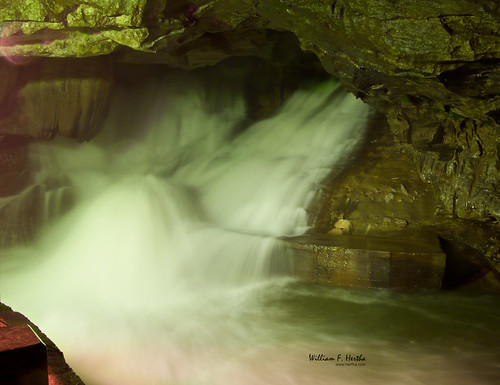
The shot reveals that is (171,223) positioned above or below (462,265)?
above

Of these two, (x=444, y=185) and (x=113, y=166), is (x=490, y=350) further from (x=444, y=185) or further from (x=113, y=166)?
(x=113, y=166)

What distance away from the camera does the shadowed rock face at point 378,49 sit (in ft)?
14.0

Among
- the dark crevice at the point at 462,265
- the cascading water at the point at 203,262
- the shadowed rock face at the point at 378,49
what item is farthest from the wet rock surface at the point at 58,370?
the dark crevice at the point at 462,265

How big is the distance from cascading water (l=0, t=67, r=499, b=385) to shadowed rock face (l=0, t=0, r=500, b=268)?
5.38 feet

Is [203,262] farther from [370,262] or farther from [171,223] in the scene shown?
[370,262]

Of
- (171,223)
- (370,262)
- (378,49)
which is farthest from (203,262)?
(378,49)

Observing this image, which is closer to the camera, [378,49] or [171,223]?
[378,49]

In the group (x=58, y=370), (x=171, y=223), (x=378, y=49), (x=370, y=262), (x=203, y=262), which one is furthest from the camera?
(x=171, y=223)

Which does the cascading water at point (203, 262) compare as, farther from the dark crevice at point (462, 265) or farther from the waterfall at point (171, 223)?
the dark crevice at point (462, 265)

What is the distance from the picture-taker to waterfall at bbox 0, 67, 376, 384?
529 centimetres

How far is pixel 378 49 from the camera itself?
15.6ft

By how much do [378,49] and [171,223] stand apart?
185 inches

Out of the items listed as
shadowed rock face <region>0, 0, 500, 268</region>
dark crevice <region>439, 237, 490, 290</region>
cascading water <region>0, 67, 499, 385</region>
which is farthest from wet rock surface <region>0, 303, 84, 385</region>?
dark crevice <region>439, 237, 490, 290</region>

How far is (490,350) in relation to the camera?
4.95 m
